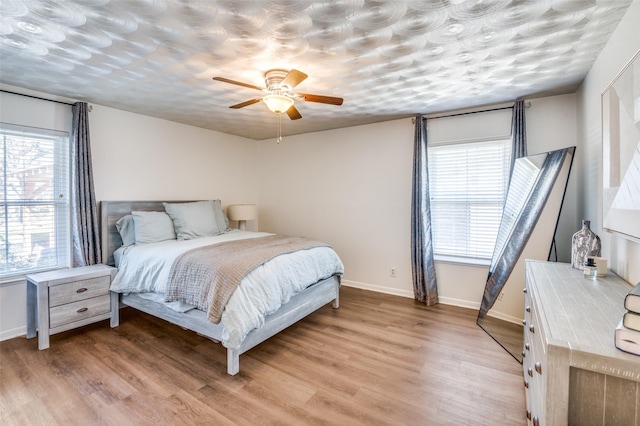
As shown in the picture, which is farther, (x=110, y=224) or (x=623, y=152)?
(x=110, y=224)

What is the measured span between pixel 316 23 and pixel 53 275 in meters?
3.23

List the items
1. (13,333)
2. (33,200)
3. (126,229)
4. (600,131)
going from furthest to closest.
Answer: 1. (126,229)
2. (33,200)
3. (13,333)
4. (600,131)

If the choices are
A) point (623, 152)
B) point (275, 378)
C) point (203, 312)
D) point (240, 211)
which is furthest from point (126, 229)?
point (623, 152)

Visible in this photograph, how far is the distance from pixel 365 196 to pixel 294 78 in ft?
8.16

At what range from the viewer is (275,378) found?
87.1 inches

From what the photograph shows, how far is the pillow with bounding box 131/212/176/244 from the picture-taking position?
3402mm

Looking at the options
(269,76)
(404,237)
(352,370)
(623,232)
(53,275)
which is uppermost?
(269,76)

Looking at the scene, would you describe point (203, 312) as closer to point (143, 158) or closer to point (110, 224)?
point (110, 224)

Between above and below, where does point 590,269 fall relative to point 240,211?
below

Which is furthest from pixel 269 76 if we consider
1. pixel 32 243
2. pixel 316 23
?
pixel 32 243

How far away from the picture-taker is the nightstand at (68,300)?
2.63m

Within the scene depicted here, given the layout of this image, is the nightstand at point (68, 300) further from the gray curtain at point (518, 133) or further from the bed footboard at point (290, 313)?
the gray curtain at point (518, 133)

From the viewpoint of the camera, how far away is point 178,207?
150 inches

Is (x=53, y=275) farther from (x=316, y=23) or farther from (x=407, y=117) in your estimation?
(x=407, y=117)
